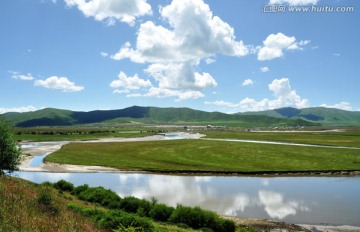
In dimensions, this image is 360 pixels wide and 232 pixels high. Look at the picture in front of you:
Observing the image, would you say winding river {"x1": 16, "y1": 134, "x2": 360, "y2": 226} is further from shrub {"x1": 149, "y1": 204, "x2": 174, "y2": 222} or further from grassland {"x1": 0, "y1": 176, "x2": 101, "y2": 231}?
grassland {"x1": 0, "y1": 176, "x2": 101, "y2": 231}

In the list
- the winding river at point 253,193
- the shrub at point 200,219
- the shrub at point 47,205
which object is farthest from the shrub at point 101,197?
the shrub at point 47,205

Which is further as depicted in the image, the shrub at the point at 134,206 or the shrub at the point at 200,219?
the shrub at the point at 134,206

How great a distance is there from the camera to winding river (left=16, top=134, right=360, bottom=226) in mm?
43219

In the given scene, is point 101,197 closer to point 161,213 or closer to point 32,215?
point 161,213

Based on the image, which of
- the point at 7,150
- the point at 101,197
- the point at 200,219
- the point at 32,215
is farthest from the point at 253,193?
the point at 32,215

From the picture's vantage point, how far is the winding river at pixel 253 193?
43.2 metres

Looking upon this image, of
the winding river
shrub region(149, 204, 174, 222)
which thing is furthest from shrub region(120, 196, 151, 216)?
the winding river

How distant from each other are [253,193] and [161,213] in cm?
2457

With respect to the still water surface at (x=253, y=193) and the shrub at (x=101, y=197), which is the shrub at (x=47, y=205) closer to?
the shrub at (x=101, y=197)

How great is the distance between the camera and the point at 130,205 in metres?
39.2

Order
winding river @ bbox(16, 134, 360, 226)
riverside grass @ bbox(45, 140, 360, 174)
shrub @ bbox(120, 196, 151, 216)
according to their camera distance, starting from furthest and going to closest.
A: riverside grass @ bbox(45, 140, 360, 174)
winding river @ bbox(16, 134, 360, 226)
shrub @ bbox(120, 196, 151, 216)

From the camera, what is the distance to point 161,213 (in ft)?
121

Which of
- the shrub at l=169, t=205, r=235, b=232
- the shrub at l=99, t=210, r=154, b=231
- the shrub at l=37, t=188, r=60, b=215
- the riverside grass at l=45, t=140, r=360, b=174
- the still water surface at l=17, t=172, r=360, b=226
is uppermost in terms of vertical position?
the shrub at l=37, t=188, r=60, b=215

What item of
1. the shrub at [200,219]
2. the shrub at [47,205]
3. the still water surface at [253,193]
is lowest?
the still water surface at [253,193]
